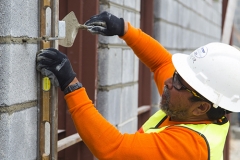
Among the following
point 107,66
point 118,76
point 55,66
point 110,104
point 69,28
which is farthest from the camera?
point 118,76

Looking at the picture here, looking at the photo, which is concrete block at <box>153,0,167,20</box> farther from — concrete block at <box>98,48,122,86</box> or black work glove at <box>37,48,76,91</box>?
black work glove at <box>37,48,76,91</box>

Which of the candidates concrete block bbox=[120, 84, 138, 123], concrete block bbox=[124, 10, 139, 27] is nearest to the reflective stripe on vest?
concrete block bbox=[120, 84, 138, 123]

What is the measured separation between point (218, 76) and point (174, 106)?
30cm

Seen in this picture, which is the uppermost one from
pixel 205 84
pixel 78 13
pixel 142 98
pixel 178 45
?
pixel 78 13

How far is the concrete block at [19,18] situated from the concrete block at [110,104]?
1255 millimetres

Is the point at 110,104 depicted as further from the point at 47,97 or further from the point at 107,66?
the point at 47,97

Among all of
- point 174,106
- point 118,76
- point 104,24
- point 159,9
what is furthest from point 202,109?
point 159,9

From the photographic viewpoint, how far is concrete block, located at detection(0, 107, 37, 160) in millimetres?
2018

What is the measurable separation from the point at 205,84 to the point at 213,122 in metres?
0.24

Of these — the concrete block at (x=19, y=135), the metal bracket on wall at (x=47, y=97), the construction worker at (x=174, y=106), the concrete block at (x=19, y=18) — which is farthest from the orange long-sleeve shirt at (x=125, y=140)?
the concrete block at (x=19, y=18)

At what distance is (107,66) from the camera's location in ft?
11.1

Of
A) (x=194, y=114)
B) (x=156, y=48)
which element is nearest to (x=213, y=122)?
(x=194, y=114)

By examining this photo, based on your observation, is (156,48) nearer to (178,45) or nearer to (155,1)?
(155,1)

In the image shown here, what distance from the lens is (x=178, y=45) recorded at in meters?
5.77
